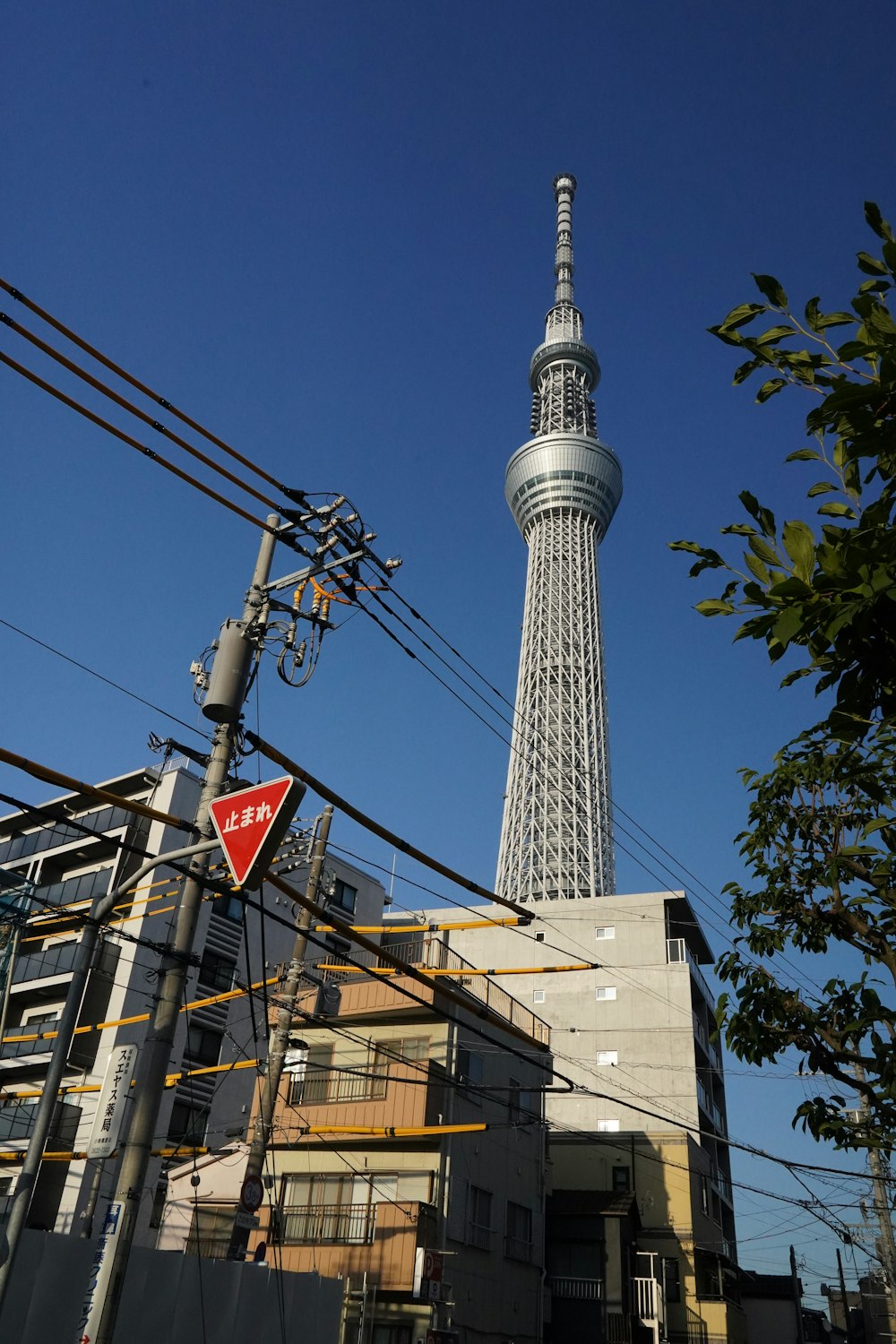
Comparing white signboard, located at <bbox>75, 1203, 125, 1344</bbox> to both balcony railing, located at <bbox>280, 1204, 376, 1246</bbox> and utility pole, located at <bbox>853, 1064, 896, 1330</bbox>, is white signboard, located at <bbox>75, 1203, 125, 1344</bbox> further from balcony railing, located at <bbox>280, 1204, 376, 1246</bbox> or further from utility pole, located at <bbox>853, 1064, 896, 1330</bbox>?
utility pole, located at <bbox>853, 1064, 896, 1330</bbox>

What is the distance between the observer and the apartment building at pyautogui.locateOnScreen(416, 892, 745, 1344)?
37.7 m

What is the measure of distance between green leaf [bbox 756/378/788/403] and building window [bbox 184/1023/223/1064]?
36.7m

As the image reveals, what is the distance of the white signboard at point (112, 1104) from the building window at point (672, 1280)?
29258 millimetres

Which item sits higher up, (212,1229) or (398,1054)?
(398,1054)

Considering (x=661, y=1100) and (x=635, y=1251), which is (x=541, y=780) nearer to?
(x=661, y=1100)

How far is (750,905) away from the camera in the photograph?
11438mm

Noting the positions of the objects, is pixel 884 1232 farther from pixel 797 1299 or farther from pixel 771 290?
pixel 771 290

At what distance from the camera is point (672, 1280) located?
119ft

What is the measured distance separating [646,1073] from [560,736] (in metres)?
49.2

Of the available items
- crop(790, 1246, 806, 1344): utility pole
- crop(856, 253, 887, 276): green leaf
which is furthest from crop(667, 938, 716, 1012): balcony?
crop(856, 253, 887, 276): green leaf

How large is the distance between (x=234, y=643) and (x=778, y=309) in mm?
8672

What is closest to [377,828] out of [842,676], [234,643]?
[234,643]

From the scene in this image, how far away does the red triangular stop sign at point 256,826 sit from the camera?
9.73 metres

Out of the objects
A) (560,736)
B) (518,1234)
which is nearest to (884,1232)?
(518,1234)
